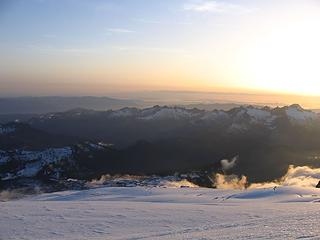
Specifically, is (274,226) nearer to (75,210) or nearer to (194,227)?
(194,227)

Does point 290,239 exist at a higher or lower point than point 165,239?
higher

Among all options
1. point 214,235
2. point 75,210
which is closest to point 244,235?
point 214,235

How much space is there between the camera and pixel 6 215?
37.9 metres

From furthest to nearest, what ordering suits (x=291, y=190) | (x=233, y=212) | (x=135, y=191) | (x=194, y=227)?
1. (x=135, y=191)
2. (x=291, y=190)
3. (x=233, y=212)
4. (x=194, y=227)

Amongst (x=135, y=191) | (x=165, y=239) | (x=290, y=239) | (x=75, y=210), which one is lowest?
(x=135, y=191)

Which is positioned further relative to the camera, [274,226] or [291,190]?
[291,190]

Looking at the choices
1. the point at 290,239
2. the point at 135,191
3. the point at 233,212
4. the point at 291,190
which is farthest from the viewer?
the point at 135,191

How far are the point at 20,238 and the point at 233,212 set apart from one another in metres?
16.1

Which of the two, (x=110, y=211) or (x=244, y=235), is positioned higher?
(x=244, y=235)

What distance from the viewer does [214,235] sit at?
23547 millimetres

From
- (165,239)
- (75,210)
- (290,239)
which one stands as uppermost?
(290,239)

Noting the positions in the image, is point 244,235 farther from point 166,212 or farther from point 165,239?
point 166,212

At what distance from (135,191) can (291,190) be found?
3086 cm

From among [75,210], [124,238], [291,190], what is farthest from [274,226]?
[291,190]
